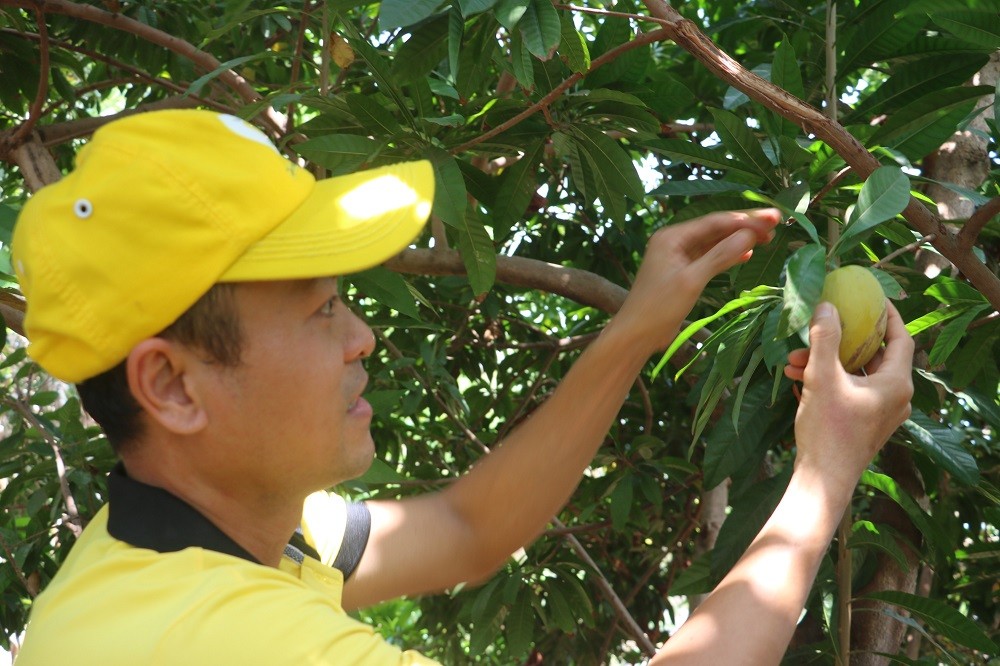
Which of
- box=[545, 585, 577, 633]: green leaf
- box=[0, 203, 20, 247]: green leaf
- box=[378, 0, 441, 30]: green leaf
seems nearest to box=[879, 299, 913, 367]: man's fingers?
box=[378, 0, 441, 30]: green leaf

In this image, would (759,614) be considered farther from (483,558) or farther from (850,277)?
(483,558)

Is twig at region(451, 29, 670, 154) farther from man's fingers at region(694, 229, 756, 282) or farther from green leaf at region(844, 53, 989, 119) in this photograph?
green leaf at region(844, 53, 989, 119)

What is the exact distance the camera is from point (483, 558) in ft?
5.85

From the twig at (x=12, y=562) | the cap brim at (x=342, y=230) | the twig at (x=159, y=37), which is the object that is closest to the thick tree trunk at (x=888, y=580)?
the cap brim at (x=342, y=230)

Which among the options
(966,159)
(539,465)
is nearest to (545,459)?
(539,465)

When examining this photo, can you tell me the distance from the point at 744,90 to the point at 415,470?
216cm

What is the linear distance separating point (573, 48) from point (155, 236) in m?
0.92

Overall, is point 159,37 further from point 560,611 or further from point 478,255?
point 560,611

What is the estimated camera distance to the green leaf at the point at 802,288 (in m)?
1.40

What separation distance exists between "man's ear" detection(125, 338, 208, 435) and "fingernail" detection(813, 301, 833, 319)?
0.78 m

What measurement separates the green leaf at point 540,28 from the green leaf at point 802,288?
1.74ft

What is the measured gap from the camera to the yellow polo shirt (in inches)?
41.8

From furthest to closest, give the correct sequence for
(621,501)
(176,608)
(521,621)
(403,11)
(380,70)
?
(521,621), (621,501), (380,70), (403,11), (176,608)

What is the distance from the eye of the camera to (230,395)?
4.17 feet
